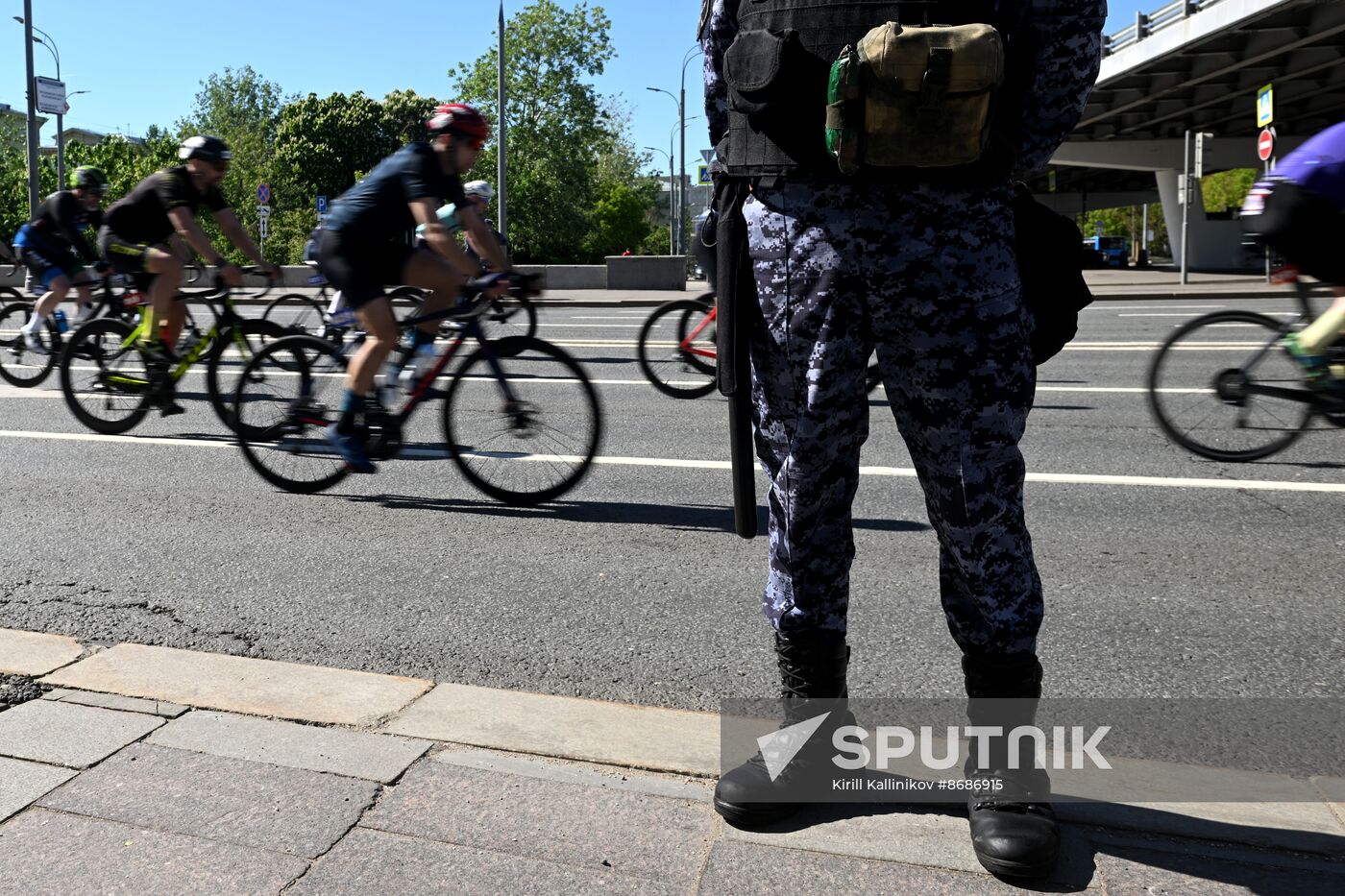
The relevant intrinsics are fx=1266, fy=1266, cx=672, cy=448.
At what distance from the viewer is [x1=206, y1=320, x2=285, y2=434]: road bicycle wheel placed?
668 centimetres

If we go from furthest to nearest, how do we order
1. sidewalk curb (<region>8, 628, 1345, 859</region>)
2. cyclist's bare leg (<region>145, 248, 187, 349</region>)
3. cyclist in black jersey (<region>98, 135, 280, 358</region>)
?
cyclist's bare leg (<region>145, 248, 187, 349</region>), cyclist in black jersey (<region>98, 135, 280, 358</region>), sidewalk curb (<region>8, 628, 1345, 859</region>)

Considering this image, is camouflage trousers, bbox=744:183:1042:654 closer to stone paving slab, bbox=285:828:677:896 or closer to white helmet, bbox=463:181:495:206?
stone paving slab, bbox=285:828:677:896

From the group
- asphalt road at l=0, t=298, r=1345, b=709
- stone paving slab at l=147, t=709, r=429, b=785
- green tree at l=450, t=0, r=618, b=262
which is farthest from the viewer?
green tree at l=450, t=0, r=618, b=262

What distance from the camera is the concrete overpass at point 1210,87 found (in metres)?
29.1

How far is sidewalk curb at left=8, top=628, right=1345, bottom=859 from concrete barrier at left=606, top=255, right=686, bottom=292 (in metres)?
27.8

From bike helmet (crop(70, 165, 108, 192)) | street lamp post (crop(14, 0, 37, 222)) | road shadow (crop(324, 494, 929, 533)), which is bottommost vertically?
road shadow (crop(324, 494, 929, 533))

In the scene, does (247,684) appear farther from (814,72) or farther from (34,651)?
(814,72)

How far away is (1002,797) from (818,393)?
2.74 ft

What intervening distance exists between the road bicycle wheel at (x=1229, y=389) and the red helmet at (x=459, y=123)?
3837 mm

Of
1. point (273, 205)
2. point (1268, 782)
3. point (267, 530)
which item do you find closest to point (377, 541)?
point (267, 530)

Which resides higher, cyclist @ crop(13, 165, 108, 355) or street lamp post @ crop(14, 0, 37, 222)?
street lamp post @ crop(14, 0, 37, 222)

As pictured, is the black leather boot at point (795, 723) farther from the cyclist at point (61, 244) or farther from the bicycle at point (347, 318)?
the cyclist at point (61, 244)

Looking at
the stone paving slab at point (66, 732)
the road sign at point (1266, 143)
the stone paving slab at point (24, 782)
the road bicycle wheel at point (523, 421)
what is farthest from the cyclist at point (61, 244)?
the road sign at point (1266, 143)

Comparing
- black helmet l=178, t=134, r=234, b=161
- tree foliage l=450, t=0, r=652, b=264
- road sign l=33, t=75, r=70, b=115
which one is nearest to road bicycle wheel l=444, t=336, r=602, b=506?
black helmet l=178, t=134, r=234, b=161
